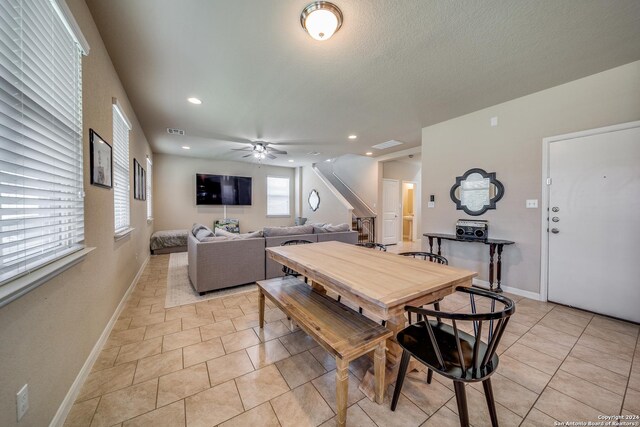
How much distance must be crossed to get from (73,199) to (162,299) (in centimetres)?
193

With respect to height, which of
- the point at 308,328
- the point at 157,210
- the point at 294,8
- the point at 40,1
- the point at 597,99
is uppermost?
the point at 294,8

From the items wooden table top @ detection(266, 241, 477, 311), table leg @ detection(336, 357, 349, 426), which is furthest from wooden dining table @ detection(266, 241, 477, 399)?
table leg @ detection(336, 357, 349, 426)

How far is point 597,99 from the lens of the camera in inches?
103

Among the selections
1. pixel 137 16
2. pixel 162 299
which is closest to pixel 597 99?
pixel 137 16

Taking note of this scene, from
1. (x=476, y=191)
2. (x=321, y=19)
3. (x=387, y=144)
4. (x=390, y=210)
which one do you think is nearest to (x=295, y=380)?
(x=321, y=19)

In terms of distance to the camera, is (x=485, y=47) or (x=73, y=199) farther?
(x=485, y=47)

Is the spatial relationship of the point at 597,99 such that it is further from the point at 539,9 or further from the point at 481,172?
the point at 539,9

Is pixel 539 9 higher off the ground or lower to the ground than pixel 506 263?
higher

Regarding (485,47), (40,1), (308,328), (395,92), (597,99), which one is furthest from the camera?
(395,92)

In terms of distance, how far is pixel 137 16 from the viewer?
1823mm

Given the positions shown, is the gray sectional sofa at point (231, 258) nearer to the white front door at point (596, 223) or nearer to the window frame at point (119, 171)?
the window frame at point (119, 171)

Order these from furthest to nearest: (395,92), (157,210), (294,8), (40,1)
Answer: (157,210), (395,92), (294,8), (40,1)

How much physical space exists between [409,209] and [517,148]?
5567 mm

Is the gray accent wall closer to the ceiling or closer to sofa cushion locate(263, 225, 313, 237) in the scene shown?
the ceiling
